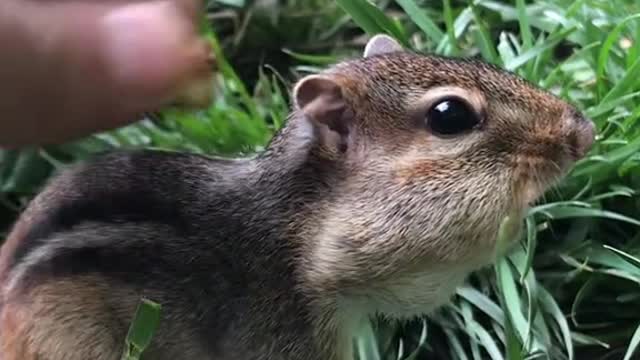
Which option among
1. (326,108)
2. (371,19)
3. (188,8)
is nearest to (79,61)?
(188,8)

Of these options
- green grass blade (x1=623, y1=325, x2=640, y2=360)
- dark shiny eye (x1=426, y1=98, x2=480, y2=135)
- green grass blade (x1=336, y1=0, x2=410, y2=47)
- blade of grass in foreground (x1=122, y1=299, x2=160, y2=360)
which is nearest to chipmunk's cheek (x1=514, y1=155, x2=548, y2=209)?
dark shiny eye (x1=426, y1=98, x2=480, y2=135)

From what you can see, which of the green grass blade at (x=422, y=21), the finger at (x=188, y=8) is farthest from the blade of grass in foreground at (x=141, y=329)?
the green grass blade at (x=422, y=21)

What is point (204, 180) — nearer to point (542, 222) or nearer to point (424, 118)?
point (424, 118)

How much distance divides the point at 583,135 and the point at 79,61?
1572mm

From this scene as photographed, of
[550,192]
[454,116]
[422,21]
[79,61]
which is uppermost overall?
[79,61]

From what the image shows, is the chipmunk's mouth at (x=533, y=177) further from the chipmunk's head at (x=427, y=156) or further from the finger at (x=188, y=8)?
the finger at (x=188, y=8)

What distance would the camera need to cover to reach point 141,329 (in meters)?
2.25

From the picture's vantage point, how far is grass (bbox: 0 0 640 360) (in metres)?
2.82

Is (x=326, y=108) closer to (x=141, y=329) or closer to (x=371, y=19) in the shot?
(x=141, y=329)

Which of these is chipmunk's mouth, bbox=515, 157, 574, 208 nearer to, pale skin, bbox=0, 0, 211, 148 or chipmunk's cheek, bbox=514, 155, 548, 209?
chipmunk's cheek, bbox=514, 155, 548, 209

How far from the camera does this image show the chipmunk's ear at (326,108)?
2.43 meters

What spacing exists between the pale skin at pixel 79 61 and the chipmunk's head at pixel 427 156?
52.4 inches

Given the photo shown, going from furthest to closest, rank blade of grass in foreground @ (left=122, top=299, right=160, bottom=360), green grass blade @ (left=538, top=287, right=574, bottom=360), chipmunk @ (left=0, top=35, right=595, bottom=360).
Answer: green grass blade @ (left=538, top=287, right=574, bottom=360) → chipmunk @ (left=0, top=35, right=595, bottom=360) → blade of grass in foreground @ (left=122, top=299, right=160, bottom=360)

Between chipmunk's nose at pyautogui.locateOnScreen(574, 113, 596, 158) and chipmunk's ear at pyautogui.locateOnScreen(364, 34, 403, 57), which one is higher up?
chipmunk's ear at pyautogui.locateOnScreen(364, 34, 403, 57)
